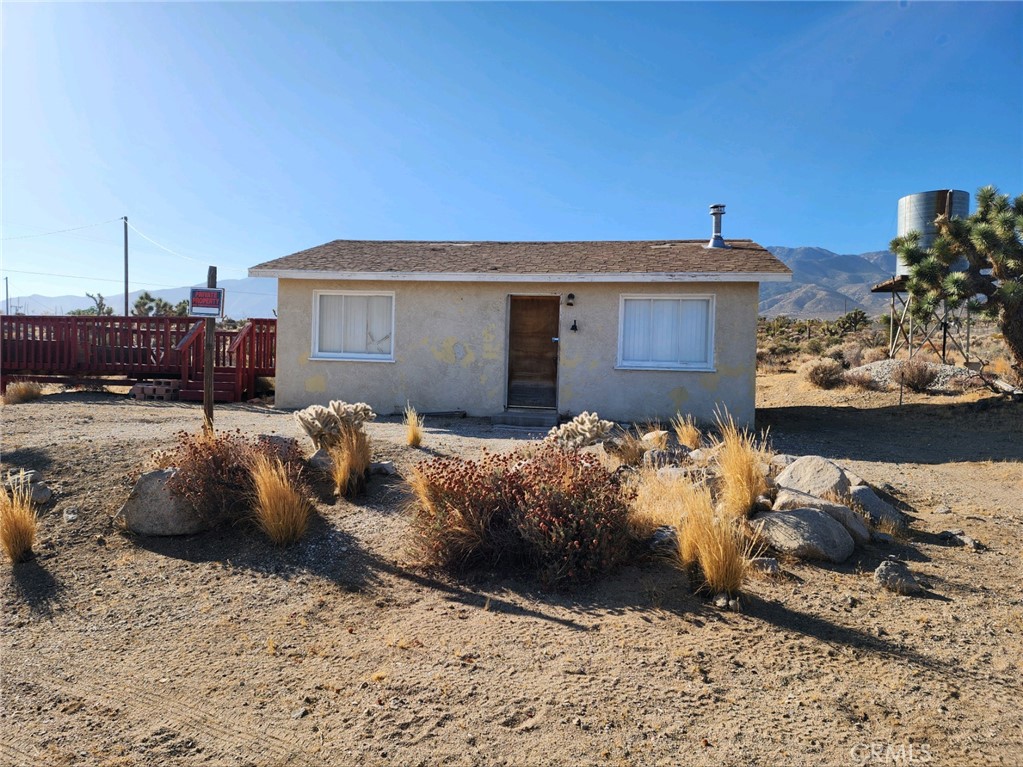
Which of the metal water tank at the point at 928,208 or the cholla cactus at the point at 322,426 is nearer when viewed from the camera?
the cholla cactus at the point at 322,426

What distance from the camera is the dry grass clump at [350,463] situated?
6.16 m

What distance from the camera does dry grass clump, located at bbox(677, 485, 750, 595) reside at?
4062 millimetres

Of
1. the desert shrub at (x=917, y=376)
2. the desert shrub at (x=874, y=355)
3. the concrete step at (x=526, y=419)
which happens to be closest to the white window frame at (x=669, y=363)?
the concrete step at (x=526, y=419)

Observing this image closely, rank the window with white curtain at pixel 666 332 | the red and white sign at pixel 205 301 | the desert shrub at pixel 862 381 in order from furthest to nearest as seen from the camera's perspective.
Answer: the desert shrub at pixel 862 381
the window with white curtain at pixel 666 332
the red and white sign at pixel 205 301

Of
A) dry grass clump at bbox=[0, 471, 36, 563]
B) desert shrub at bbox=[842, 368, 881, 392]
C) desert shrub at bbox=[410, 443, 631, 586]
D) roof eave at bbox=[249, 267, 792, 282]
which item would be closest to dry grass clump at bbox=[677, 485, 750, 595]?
desert shrub at bbox=[410, 443, 631, 586]

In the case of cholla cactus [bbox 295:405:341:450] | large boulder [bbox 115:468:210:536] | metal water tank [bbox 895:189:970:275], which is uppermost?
metal water tank [bbox 895:189:970:275]

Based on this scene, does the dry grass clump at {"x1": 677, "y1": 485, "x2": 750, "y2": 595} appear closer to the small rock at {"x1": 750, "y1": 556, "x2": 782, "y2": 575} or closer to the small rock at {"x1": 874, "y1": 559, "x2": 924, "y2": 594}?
the small rock at {"x1": 750, "y1": 556, "x2": 782, "y2": 575}

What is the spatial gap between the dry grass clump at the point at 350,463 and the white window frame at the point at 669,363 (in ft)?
18.7

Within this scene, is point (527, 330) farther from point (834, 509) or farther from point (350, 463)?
point (834, 509)

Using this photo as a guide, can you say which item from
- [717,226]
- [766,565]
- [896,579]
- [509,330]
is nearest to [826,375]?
[717,226]

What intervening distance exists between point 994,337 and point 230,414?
28847 millimetres

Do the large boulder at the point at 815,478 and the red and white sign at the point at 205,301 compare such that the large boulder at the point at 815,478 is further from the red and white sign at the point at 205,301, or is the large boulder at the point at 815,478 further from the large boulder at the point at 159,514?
the red and white sign at the point at 205,301
